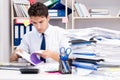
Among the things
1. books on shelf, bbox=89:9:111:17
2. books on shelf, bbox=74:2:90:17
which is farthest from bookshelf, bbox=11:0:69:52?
books on shelf, bbox=89:9:111:17

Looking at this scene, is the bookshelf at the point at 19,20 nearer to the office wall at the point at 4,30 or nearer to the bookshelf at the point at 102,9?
the office wall at the point at 4,30

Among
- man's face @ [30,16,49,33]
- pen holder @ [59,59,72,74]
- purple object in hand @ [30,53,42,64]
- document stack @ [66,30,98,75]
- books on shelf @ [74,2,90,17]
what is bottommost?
purple object in hand @ [30,53,42,64]

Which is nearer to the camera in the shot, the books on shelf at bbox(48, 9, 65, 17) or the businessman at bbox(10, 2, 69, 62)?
the businessman at bbox(10, 2, 69, 62)

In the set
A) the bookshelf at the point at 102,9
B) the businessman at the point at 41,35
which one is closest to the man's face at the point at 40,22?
the businessman at the point at 41,35

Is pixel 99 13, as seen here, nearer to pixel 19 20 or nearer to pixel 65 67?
pixel 19 20

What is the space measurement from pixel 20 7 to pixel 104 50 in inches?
92.5

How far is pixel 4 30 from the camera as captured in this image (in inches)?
123

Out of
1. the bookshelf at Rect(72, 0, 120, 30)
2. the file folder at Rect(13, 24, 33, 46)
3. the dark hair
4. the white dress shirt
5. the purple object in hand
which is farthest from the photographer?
the bookshelf at Rect(72, 0, 120, 30)

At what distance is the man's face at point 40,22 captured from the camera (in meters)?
2.24

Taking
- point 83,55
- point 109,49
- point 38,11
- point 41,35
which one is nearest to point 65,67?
point 83,55

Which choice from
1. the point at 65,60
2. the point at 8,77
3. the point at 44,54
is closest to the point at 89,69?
the point at 65,60

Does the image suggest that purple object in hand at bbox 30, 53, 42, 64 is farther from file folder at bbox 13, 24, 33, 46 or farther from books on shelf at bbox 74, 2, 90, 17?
books on shelf at bbox 74, 2, 90, 17

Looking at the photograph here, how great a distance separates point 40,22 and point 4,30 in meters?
1.00

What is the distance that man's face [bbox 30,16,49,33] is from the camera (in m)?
2.24
